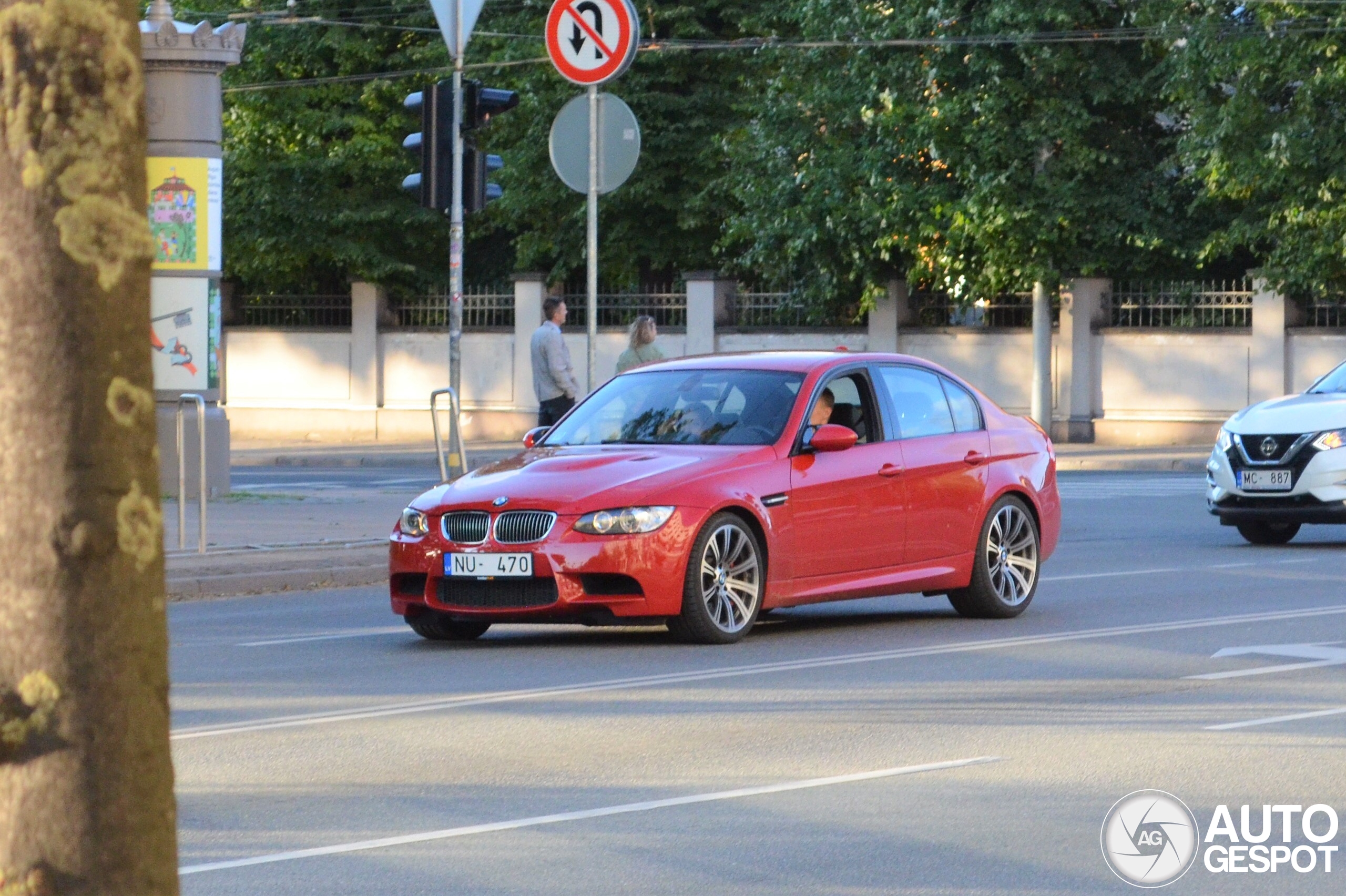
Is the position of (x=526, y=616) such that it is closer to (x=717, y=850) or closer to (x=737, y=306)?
(x=717, y=850)

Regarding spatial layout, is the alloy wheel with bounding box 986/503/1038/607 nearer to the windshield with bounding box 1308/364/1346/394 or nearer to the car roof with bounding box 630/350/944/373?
the car roof with bounding box 630/350/944/373

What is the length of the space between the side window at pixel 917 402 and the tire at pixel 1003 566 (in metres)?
0.56

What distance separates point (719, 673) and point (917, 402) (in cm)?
289

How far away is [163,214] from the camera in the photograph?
20312 millimetres

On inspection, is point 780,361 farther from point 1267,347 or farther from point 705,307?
point 705,307

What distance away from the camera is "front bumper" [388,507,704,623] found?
10.7 m

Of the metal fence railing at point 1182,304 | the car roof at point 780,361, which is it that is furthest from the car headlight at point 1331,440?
the metal fence railing at point 1182,304

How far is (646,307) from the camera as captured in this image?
37.8 metres

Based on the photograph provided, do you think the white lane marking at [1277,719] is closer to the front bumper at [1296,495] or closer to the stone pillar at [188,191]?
the front bumper at [1296,495]

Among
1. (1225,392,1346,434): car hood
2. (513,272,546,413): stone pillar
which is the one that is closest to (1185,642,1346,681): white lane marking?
(1225,392,1346,434): car hood

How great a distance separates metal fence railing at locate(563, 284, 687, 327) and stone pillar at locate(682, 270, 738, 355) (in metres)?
0.27

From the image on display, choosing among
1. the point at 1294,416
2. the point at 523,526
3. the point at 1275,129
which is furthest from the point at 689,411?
the point at 1275,129

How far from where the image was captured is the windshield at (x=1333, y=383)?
17844mm

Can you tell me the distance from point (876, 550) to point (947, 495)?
63 cm
